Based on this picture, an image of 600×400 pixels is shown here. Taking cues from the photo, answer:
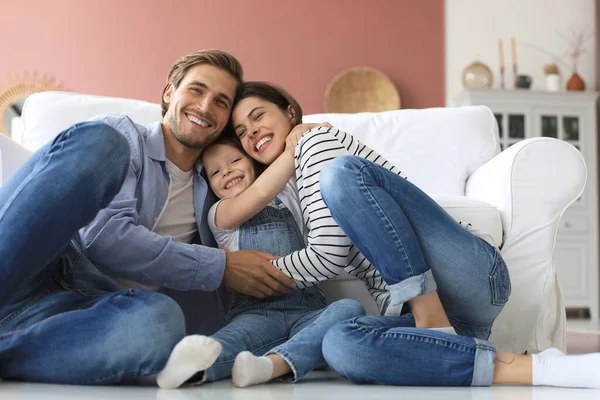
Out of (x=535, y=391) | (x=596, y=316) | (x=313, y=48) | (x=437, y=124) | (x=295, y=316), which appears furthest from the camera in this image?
(x=313, y=48)

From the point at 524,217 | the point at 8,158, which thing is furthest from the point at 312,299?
the point at 8,158

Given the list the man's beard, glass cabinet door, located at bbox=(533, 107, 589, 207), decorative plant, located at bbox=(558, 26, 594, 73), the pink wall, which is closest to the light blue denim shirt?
the man's beard

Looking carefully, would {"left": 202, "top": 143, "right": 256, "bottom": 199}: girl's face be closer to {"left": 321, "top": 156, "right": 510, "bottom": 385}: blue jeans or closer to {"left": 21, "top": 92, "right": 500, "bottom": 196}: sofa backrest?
{"left": 321, "top": 156, "right": 510, "bottom": 385}: blue jeans

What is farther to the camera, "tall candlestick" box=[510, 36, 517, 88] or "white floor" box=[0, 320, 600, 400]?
"tall candlestick" box=[510, 36, 517, 88]

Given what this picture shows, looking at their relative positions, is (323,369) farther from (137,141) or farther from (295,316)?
(137,141)

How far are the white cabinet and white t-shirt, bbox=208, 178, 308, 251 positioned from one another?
130 inches

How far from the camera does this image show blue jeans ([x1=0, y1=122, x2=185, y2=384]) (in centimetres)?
106

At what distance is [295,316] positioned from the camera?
4.78 feet

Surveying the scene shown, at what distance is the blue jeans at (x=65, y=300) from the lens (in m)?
1.06

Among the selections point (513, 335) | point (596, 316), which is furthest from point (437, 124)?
point (596, 316)

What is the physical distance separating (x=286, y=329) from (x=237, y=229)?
0.27m

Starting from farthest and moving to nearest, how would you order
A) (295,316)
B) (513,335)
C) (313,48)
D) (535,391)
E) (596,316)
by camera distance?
(313,48), (596,316), (513,335), (295,316), (535,391)

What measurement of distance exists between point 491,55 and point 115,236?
14.3 ft

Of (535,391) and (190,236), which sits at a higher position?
(190,236)
